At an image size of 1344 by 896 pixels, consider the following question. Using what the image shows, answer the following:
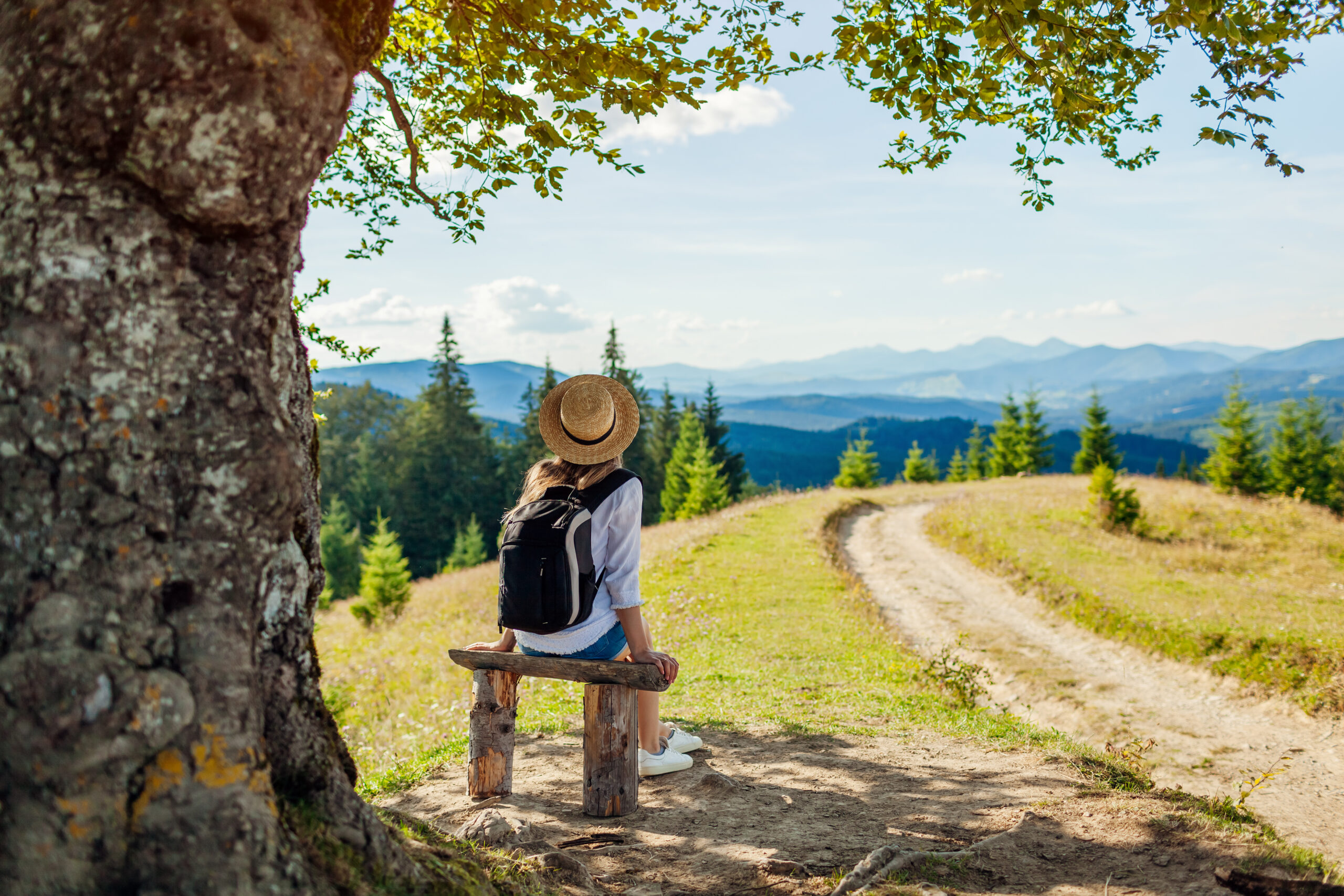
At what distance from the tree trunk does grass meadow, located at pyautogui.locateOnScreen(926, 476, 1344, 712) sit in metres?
12.0

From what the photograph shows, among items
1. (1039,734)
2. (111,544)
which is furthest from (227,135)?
(1039,734)

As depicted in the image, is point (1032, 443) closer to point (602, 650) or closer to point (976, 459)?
point (976, 459)

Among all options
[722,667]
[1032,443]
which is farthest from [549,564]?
[1032,443]

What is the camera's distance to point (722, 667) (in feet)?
35.6

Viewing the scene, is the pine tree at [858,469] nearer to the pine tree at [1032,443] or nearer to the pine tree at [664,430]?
the pine tree at [664,430]

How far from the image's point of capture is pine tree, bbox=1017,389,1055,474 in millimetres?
55281

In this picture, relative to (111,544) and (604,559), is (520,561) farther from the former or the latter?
(111,544)

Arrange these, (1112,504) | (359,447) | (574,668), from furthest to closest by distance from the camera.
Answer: (359,447) → (1112,504) → (574,668)

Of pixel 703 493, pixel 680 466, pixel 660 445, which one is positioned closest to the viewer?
pixel 703 493

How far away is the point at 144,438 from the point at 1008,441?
201ft

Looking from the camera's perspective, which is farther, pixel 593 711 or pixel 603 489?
pixel 593 711

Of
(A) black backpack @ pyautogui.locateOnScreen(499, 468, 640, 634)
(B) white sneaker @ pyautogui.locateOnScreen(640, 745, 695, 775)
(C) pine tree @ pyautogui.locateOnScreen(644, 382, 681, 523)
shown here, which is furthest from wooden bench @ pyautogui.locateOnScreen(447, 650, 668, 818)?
(C) pine tree @ pyautogui.locateOnScreen(644, 382, 681, 523)

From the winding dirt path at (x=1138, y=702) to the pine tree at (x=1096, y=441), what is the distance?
122ft

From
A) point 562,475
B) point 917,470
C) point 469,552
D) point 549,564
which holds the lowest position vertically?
point 469,552
